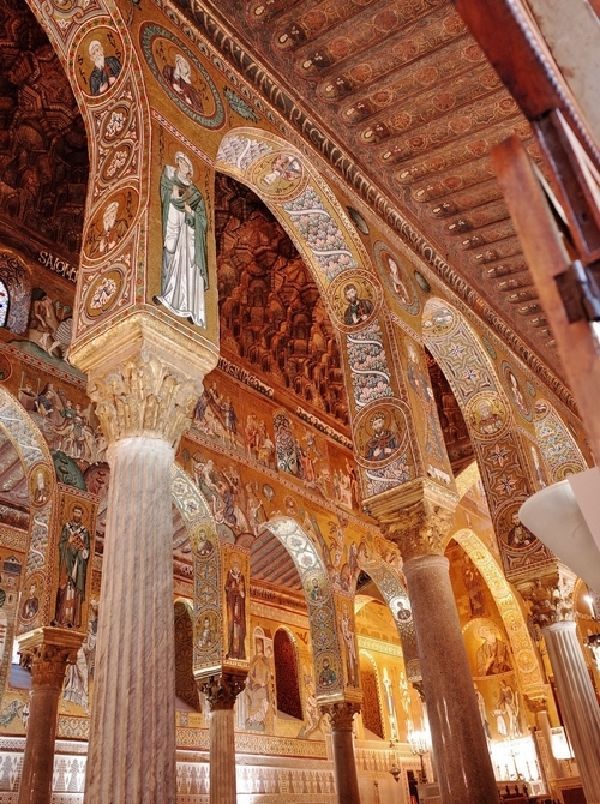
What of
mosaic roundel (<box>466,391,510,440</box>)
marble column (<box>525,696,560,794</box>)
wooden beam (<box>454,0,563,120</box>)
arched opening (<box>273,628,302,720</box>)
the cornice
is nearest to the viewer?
wooden beam (<box>454,0,563,120</box>)

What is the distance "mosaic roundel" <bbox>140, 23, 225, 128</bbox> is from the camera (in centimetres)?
583

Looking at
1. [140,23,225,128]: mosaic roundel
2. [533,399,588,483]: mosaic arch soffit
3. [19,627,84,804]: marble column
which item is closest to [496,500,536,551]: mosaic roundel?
[533,399,588,483]: mosaic arch soffit

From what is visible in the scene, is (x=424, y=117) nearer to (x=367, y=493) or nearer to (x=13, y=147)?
(x=367, y=493)

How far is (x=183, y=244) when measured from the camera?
17.4 ft

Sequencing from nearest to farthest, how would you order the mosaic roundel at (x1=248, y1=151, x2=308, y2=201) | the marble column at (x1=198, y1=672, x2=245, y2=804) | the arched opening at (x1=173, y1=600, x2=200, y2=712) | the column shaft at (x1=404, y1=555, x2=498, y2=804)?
1. the column shaft at (x1=404, y1=555, x2=498, y2=804)
2. the mosaic roundel at (x1=248, y1=151, x2=308, y2=201)
3. the marble column at (x1=198, y1=672, x2=245, y2=804)
4. the arched opening at (x1=173, y1=600, x2=200, y2=712)

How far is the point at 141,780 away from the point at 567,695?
7.30 metres

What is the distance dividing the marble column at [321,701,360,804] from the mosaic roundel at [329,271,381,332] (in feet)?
22.7

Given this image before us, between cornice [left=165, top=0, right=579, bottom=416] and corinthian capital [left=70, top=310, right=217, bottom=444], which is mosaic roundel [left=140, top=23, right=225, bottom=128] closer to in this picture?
cornice [left=165, top=0, right=579, bottom=416]

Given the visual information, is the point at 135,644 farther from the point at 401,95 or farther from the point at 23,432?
the point at 401,95

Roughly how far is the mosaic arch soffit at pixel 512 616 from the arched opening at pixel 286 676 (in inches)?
193

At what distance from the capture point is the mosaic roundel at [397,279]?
Result: 827 cm

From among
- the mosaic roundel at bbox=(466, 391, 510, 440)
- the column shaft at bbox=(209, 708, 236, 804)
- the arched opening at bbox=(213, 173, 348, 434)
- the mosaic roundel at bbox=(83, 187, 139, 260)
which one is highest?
the arched opening at bbox=(213, 173, 348, 434)

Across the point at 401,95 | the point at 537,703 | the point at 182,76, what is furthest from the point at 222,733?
the point at 537,703

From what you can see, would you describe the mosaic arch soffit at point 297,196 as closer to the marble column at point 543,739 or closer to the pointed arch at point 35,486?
the pointed arch at point 35,486
